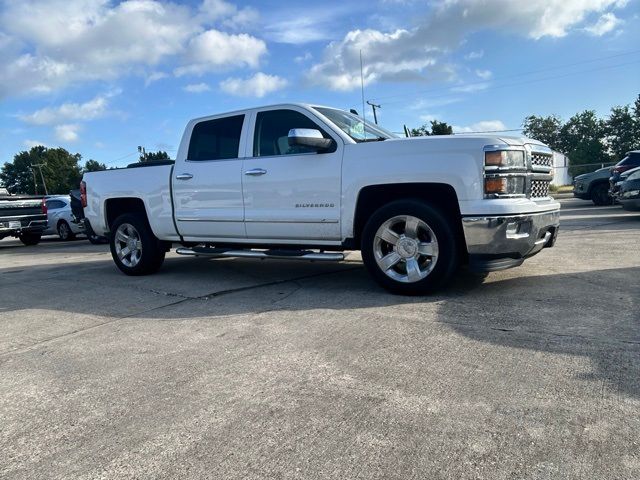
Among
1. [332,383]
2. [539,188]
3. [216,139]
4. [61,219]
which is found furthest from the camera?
[61,219]

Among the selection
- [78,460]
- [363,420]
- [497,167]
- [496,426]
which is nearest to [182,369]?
[78,460]

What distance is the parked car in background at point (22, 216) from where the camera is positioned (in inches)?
Answer: 526

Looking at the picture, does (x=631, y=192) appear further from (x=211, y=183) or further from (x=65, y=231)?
(x=65, y=231)

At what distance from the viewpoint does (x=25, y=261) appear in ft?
32.8

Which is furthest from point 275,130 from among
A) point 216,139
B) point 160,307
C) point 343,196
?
point 160,307

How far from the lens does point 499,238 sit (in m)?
4.45

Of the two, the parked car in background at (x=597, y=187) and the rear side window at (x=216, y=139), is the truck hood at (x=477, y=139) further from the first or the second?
the parked car in background at (x=597, y=187)

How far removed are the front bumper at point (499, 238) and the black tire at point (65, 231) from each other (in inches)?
573

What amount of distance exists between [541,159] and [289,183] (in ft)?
8.66

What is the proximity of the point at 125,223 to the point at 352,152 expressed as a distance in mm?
3693

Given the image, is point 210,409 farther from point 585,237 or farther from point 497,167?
point 585,237

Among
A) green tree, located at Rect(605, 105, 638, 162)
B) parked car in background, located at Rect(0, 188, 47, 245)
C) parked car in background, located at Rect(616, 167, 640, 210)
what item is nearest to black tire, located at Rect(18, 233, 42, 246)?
parked car in background, located at Rect(0, 188, 47, 245)

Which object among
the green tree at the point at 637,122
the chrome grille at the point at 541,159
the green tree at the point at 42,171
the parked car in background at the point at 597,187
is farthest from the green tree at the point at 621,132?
the green tree at the point at 42,171

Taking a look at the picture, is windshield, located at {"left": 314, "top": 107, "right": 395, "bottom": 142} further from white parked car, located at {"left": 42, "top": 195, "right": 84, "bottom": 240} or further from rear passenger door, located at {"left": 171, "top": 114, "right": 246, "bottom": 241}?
white parked car, located at {"left": 42, "top": 195, "right": 84, "bottom": 240}
